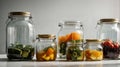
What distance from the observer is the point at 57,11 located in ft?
7.30

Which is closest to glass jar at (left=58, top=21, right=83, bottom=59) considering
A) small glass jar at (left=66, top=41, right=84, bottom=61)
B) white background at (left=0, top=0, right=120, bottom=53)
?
small glass jar at (left=66, top=41, right=84, bottom=61)

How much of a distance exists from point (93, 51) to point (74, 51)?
75mm

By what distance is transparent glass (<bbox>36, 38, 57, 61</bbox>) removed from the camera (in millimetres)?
1048

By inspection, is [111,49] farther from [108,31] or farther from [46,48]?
[46,48]

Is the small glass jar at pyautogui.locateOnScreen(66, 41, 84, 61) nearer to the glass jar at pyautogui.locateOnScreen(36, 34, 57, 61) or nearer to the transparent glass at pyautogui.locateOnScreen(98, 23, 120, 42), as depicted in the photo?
the glass jar at pyautogui.locateOnScreen(36, 34, 57, 61)

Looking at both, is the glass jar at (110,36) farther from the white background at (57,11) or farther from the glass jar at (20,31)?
Answer: the white background at (57,11)

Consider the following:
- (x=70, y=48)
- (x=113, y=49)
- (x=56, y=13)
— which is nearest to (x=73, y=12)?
(x=56, y=13)

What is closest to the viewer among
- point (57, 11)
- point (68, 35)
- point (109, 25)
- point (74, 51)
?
point (74, 51)

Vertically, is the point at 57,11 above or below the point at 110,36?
above

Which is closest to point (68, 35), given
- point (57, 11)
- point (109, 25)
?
point (109, 25)

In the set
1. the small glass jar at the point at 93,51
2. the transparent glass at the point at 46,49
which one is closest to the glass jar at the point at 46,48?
the transparent glass at the point at 46,49

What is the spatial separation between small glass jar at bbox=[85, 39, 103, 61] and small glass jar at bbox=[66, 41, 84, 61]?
30 mm

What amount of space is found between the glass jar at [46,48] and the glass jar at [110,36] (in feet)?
0.84

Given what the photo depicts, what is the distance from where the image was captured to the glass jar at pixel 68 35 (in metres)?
1.13
